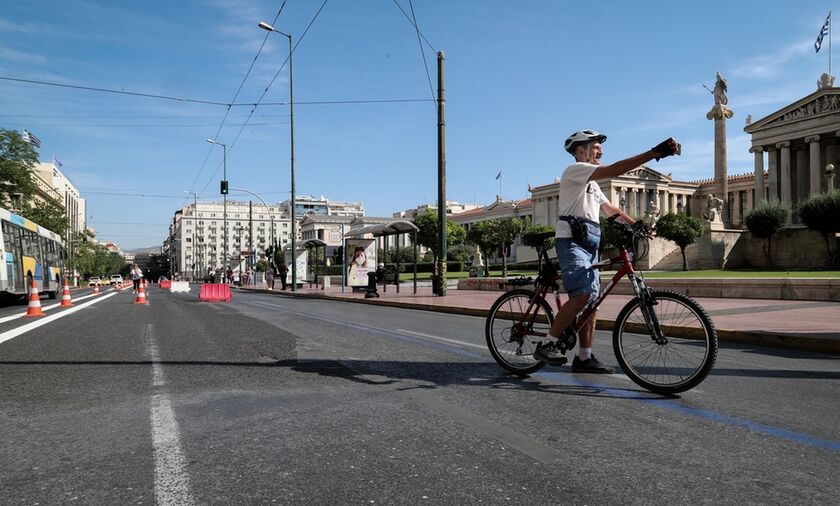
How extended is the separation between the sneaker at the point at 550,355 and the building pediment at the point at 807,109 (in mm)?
66919

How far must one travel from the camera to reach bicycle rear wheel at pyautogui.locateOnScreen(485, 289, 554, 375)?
4887mm

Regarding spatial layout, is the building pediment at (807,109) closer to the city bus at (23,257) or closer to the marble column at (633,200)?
the marble column at (633,200)

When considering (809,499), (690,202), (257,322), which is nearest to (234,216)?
(690,202)

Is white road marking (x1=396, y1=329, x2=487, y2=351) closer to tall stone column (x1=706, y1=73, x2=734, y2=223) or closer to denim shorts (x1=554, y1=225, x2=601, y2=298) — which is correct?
denim shorts (x1=554, y1=225, x2=601, y2=298)

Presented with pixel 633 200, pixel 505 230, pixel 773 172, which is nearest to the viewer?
pixel 505 230

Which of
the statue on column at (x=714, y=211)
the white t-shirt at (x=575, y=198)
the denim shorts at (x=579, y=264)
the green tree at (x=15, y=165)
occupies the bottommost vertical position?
the denim shorts at (x=579, y=264)

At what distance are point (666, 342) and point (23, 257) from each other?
22.0 metres

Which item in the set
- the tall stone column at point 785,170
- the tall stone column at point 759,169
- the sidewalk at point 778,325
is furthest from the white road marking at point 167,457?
the tall stone column at point 759,169

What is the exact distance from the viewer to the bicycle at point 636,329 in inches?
161

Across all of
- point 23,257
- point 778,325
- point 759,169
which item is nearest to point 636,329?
point 778,325

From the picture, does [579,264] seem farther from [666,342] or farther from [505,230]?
[505,230]

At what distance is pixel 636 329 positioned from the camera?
4.43 meters

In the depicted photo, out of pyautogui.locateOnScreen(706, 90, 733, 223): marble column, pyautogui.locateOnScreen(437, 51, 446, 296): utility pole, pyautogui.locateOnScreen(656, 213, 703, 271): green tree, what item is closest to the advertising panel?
pyautogui.locateOnScreen(437, 51, 446, 296): utility pole

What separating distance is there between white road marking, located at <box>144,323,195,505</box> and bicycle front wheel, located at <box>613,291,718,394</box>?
3.09 metres
